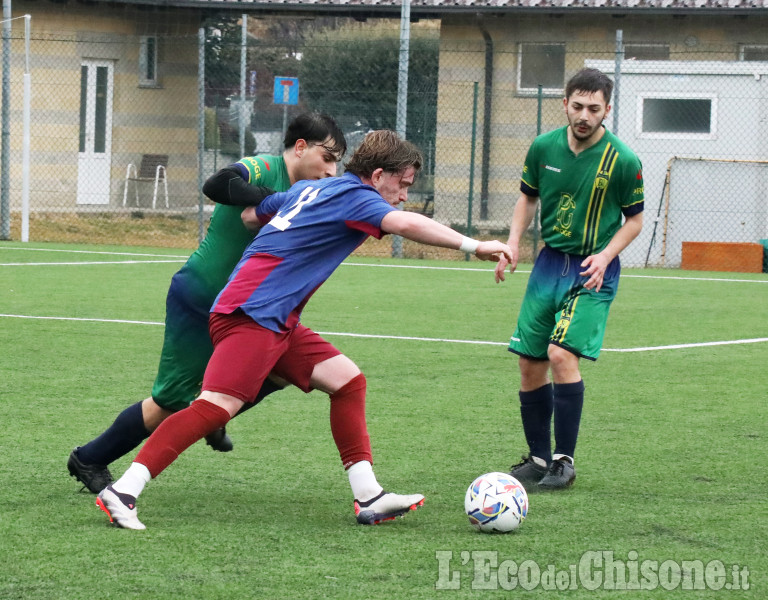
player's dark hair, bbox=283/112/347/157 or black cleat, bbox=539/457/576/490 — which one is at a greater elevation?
player's dark hair, bbox=283/112/347/157

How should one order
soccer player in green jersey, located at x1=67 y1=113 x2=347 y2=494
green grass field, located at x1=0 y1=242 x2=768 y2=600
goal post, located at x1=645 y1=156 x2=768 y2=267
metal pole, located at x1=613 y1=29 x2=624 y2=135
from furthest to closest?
goal post, located at x1=645 y1=156 x2=768 y2=267 < metal pole, located at x1=613 y1=29 x2=624 y2=135 < soccer player in green jersey, located at x1=67 y1=113 x2=347 y2=494 < green grass field, located at x1=0 y1=242 x2=768 y2=600

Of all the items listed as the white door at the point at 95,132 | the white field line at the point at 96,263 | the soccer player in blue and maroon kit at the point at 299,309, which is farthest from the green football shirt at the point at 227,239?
the white door at the point at 95,132

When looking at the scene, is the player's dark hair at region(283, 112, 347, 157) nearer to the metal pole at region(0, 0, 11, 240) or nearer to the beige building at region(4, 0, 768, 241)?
the metal pole at region(0, 0, 11, 240)

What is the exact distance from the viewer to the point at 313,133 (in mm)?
4766

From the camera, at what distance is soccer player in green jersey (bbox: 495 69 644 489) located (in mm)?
5199

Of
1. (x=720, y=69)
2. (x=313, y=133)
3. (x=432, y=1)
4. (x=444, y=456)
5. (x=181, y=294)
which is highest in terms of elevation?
(x=432, y=1)

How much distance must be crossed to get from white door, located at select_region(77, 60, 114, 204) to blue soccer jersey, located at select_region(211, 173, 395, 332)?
829 inches

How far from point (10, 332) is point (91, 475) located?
489 centimetres

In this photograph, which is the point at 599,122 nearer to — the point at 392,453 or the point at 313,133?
the point at 313,133

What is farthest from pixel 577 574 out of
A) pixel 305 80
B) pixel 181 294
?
pixel 305 80

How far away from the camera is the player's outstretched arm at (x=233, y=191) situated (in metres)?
4.62

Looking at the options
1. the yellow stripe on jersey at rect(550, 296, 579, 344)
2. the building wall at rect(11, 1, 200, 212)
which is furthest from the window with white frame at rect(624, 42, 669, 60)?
the yellow stripe on jersey at rect(550, 296, 579, 344)

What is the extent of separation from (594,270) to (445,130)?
698 inches

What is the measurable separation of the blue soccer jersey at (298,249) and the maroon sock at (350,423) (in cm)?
34
